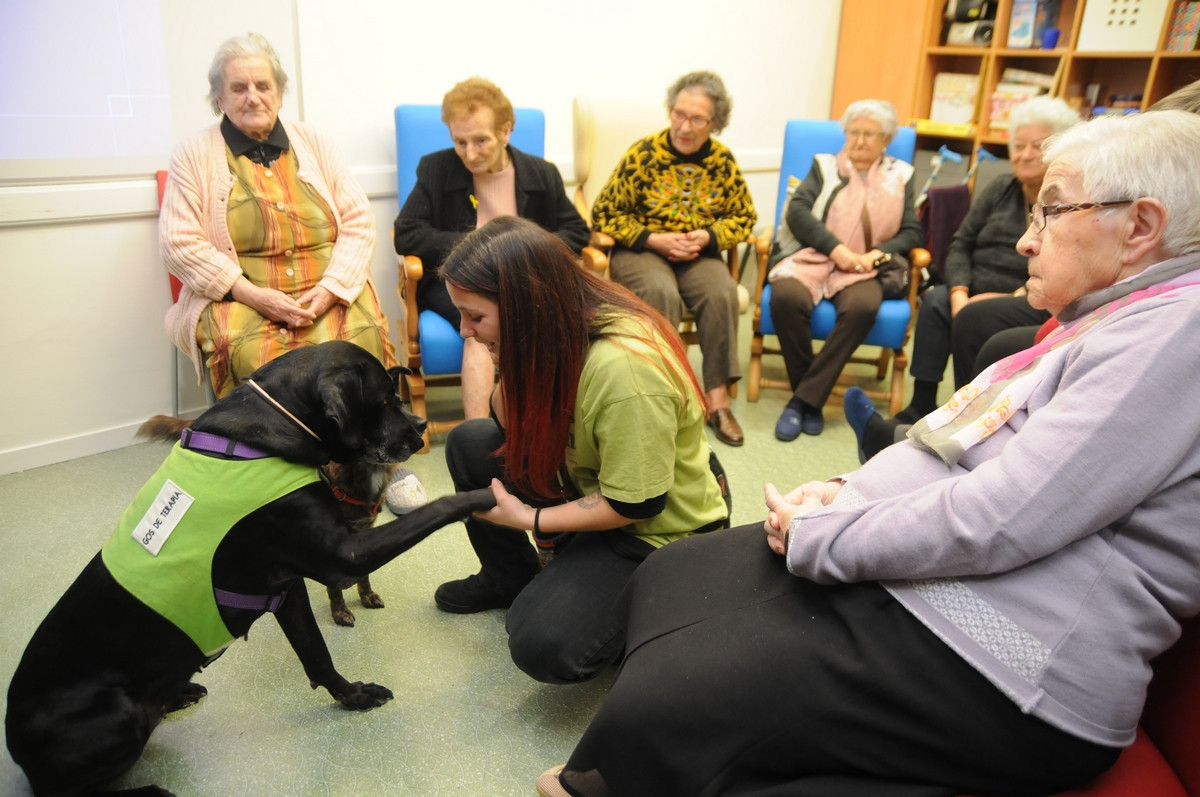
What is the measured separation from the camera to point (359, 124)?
3.17 meters

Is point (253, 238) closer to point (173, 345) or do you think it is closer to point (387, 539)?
point (173, 345)

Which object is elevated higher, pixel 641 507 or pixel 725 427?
pixel 641 507

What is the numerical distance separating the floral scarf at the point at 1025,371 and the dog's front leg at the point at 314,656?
3.83ft

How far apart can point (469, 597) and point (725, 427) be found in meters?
1.38

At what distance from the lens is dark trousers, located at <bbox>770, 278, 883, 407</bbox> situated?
123 inches

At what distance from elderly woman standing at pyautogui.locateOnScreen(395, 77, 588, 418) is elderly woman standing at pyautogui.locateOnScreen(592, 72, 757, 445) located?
0.27m

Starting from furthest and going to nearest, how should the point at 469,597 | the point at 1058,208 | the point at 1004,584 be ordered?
1. the point at 469,597
2. the point at 1058,208
3. the point at 1004,584

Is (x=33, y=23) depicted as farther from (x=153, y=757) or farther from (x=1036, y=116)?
(x=1036, y=116)

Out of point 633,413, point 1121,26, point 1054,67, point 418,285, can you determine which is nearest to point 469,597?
point 633,413

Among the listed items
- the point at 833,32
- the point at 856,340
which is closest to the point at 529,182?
the point at 856,340

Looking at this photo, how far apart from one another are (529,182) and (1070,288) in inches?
85.8

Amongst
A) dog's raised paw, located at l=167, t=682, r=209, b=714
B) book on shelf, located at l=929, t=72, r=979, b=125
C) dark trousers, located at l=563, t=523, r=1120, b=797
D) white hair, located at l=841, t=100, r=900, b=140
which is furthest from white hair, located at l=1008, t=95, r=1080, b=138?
dog's raised paw, located at l=167, t=682, r=209, b=714

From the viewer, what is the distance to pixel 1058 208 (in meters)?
1.15

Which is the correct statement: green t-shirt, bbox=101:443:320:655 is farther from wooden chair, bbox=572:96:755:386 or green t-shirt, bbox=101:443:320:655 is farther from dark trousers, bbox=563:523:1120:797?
wooden chair, bbox=572:96:755:386
